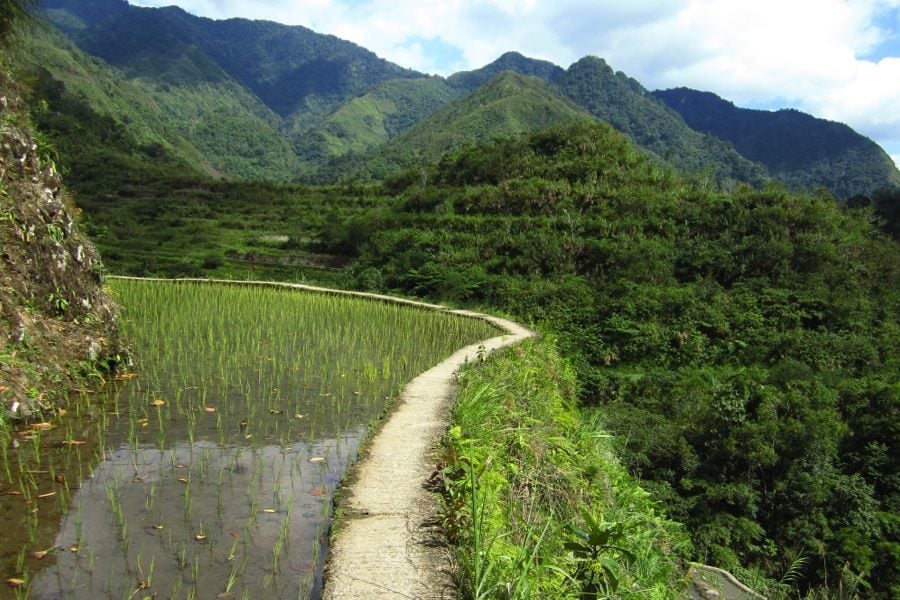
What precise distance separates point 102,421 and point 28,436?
0.75 m

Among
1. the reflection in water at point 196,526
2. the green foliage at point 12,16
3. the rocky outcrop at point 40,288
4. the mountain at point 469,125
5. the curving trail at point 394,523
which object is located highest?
the mountain at point 469,125

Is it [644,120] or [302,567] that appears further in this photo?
[644,120]

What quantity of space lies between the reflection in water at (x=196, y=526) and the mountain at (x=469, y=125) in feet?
258

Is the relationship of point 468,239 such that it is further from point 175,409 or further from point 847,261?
point 175,409

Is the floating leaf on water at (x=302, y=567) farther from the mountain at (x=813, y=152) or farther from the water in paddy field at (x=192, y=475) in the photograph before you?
the mountain at (x=813, y=152)

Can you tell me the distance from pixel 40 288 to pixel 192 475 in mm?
3749

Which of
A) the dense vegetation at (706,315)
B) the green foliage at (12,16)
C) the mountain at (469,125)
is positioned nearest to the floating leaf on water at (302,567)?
the dense vegetation at (706,315)

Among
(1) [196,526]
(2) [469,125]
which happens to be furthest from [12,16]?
(2) [469,125]

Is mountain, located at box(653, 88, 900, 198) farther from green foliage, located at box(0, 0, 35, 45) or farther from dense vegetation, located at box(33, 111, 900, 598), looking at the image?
green foliage, located at box(0, 0, 35, 45)

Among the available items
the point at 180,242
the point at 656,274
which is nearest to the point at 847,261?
the point at 656,274

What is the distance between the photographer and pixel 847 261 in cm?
2075

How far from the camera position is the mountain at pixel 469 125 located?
91.9 metres

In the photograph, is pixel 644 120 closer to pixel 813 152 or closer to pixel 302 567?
pixel 813 152

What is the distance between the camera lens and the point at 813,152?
478ft
